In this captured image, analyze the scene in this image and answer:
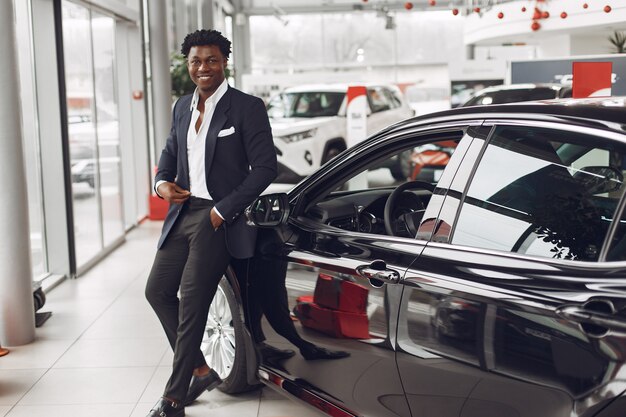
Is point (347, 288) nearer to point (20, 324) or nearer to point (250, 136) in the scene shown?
point (250, 136)

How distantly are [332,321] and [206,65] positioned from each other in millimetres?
1210

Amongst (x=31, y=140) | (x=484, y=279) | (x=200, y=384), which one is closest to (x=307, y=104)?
(x=31, y=140)

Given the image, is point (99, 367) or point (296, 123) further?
point (296, 123)

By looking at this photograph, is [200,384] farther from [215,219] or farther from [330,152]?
[330,152]

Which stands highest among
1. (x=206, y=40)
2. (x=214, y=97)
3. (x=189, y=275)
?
(x=206, y=40)

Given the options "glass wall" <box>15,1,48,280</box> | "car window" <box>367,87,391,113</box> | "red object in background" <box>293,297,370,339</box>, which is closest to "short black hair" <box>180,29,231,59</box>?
"red object in background" <box>293,297,370,339</box>

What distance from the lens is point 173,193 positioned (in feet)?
11.4

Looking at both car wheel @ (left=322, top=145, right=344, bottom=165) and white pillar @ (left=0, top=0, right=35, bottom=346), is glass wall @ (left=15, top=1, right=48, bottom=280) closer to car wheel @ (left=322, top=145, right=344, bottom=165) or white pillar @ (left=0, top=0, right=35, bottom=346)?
white pillar @ (left=0, top=0, right=35, bottom=346)

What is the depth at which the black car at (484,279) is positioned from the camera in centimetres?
210

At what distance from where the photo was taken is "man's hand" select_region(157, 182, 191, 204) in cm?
347

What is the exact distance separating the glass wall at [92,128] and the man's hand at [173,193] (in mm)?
3978

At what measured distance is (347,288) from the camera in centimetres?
292

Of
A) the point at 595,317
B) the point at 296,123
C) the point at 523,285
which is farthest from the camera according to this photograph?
the point at 296,123

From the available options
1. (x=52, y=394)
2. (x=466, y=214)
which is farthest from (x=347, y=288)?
(x=52, y=394)
